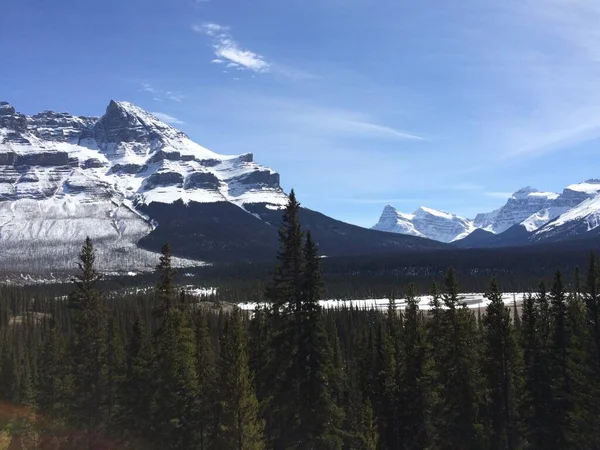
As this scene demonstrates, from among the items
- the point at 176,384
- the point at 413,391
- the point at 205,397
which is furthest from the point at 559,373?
the point at 176,384

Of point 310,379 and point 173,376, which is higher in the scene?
point 310,379

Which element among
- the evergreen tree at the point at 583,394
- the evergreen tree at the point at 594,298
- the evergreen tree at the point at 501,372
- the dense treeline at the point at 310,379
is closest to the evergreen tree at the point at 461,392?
the dense treeline at the point at 310,379

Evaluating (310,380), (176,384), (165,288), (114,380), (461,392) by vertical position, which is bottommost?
(114,380)

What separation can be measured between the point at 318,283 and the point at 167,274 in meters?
15.5

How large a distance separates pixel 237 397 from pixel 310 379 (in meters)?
5.37

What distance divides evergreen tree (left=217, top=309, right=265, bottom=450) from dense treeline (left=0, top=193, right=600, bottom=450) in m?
0.08

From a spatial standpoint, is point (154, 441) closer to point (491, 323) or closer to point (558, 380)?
point (491, 323)

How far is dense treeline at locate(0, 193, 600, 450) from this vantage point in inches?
1180

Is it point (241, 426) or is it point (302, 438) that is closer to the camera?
point (302, 438)

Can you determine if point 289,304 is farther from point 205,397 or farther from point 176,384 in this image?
point 176,384

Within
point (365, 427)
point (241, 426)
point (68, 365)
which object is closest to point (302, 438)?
point (241, 426)

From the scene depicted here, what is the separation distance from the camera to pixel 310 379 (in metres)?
29.7

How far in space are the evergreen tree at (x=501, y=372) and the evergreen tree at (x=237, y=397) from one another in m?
16.2

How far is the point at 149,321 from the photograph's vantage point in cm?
14062
